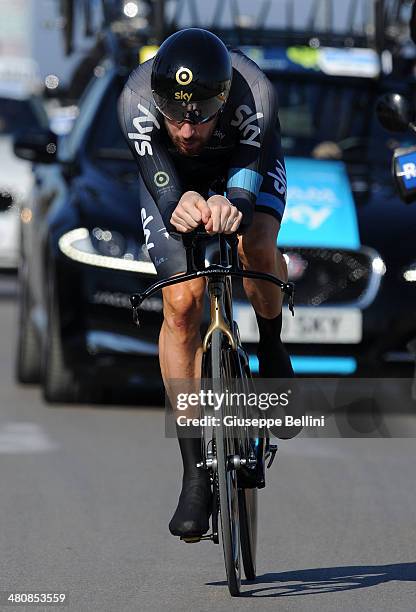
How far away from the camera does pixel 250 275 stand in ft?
18.2

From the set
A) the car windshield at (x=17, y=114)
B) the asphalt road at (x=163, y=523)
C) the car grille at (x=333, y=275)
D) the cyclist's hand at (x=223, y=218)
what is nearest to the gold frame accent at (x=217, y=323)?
the cyclist's hand at (x=223, y=218)

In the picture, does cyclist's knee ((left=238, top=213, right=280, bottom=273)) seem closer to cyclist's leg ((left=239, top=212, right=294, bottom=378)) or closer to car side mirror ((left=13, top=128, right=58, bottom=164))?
cyclist's leg ((left=239, top=212, right=294, bottom=378))

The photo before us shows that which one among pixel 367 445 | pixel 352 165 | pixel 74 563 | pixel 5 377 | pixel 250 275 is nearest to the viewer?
pixel 250 275

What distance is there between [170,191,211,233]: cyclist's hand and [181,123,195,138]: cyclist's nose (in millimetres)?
205

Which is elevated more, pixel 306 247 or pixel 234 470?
pixel 234 470

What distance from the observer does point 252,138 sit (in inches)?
229

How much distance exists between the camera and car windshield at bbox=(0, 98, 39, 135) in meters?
20.6

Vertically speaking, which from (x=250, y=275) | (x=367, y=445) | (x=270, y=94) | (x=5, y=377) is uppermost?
(x=270, y=94)

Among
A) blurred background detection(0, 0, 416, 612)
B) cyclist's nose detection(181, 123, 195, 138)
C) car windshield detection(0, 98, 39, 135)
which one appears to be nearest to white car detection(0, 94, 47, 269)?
car windshield detection(0, 98, 39, 135)

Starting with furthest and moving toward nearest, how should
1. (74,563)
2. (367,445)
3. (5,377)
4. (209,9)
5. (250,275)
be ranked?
(209,9), (5,377), (367,445), (74,563), (250,275)

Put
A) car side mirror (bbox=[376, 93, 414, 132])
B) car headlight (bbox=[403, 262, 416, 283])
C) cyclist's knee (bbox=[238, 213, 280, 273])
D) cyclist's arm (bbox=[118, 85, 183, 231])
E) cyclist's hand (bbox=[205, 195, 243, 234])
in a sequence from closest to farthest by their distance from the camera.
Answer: cyclist's hand (bbox=[205, 195, 243, 234]) < cyclist's arm (bbox=[118, 85, 183, 231]) < cyclist's knee (bbox=[238, 213, 280, 273]) < car side mirror (bbox=[376, 93, 414, 132]) < car headlight (bbox=[403, 262, 416, 283])

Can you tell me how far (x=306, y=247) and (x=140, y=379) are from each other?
115 cm

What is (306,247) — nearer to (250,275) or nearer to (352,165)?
(352,165)

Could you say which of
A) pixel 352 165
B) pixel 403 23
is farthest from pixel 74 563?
pixel 403 23
